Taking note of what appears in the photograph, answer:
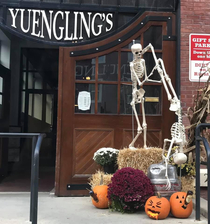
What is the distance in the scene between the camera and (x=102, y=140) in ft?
17.4

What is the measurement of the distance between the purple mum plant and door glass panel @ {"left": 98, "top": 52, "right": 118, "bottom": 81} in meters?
1.91

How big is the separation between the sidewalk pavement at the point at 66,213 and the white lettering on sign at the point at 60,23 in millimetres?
2768

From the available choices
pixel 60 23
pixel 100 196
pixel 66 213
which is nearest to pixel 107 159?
pixel 100 196

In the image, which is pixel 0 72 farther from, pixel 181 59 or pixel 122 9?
pixel 181 59

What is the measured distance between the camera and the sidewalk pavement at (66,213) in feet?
12.4

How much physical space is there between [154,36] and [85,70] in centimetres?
141

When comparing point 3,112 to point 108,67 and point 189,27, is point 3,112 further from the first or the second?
point 189,27

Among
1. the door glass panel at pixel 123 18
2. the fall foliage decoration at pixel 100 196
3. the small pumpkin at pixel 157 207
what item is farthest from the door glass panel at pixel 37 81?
the small pumpkin at pixel 157 207

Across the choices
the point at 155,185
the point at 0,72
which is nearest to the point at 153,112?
the point at 155,185

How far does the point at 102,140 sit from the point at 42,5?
2599mm

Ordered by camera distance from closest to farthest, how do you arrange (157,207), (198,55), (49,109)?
(157,207)
(198,55)
(49,109)

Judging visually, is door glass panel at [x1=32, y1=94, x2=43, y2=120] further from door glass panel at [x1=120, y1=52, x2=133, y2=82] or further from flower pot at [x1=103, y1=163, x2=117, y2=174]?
flower pot at [x1=103, y1=163, x2=117, y2=174]

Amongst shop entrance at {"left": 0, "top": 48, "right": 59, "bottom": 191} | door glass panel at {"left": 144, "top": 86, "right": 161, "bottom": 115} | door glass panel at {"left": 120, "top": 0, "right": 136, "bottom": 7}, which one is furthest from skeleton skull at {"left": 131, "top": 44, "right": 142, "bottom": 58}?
shop entrance at {"left": 0, "top": 48, "right": 59, "bottom": 191}

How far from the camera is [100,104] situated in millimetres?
5363
